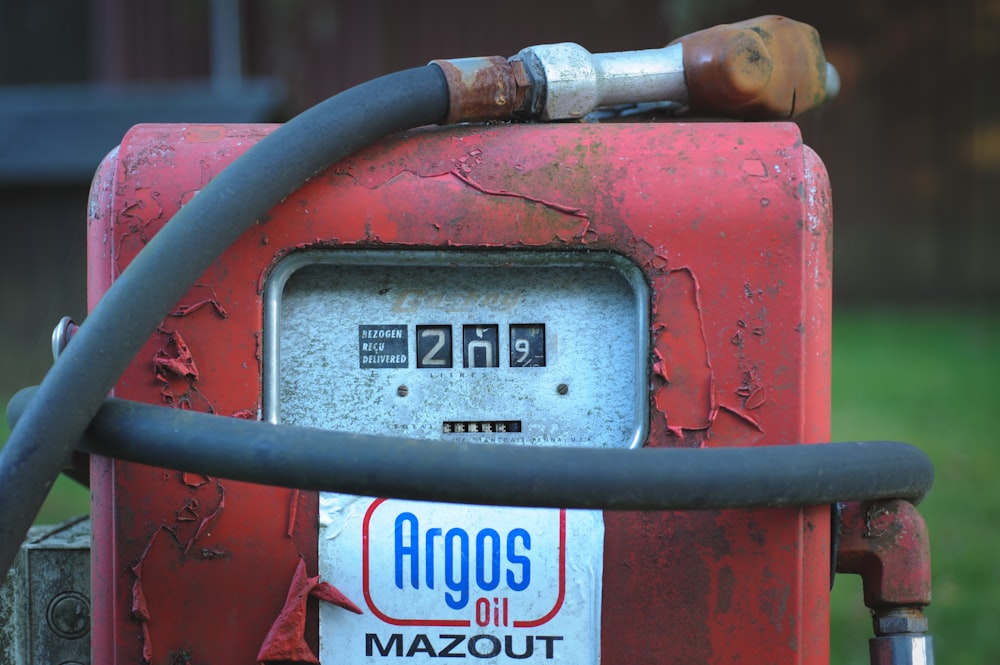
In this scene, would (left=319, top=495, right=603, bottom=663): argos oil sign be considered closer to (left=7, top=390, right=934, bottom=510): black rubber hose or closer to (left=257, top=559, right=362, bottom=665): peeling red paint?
(left=257, top=559, right=362, bottom=665): peeling red paint

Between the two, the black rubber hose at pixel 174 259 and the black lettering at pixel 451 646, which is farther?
the black lettering at pixel 451 646

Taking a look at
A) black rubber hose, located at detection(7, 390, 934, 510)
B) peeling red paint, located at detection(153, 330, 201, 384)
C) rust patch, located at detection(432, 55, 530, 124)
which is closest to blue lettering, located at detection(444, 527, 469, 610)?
black rubber hose, located at detection(7, 390, 934, 510)

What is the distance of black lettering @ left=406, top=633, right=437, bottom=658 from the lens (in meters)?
1.36

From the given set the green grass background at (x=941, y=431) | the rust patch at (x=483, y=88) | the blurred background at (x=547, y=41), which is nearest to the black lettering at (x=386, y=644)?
the rust patch at (x=483, y=88)

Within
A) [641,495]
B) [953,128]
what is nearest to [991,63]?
[953,128]

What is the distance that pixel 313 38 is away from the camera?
9859 mm

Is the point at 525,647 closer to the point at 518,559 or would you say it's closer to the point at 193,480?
the point at 518,559

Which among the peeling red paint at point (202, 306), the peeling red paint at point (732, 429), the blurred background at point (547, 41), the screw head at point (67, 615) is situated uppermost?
the blurred background at point (547, 41)

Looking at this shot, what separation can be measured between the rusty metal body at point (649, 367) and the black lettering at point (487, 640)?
0.45ft

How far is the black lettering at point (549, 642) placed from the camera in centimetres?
136

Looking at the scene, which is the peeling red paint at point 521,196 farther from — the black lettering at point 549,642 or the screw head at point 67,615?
the screw head at point 67,615

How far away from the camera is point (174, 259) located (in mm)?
1199

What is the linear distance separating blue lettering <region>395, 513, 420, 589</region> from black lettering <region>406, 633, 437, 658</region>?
68mm

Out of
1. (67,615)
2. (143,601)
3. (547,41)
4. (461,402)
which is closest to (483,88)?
(461,402)
